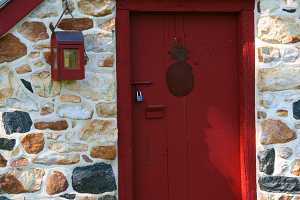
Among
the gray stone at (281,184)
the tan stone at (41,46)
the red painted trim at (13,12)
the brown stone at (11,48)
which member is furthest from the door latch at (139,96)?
the gray stone at (281,184)

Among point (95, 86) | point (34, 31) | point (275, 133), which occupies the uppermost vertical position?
point (34, 31)

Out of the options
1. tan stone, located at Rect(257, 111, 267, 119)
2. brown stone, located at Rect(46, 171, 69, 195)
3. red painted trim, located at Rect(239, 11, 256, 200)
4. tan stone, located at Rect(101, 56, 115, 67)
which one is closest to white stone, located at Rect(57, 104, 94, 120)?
tan stone, located at Rect(101, 56, 115, 67)

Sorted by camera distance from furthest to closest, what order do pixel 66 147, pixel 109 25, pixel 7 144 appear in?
pixel 109 25
pixel 66 147
pixel 7 144

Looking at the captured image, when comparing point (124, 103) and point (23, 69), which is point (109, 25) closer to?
point (124, 103)

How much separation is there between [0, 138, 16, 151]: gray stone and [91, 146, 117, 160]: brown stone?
0.69m

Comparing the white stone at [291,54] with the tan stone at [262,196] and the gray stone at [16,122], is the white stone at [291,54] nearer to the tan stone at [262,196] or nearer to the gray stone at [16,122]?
the tan stone at [262,196]

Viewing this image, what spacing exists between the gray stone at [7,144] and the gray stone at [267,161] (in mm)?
2262

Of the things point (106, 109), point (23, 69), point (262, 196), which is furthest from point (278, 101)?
point (23, 69)

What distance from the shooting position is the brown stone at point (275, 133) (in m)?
5.32

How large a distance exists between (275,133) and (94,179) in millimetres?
1721

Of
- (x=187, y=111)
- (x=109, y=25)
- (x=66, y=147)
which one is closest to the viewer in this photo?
(x=66, y=147)

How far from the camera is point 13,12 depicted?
16.0ft

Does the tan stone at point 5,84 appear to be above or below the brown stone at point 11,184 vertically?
above

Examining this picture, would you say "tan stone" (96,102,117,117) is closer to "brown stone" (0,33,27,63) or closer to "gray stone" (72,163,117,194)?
"gray stone" (72,163,117,194)
